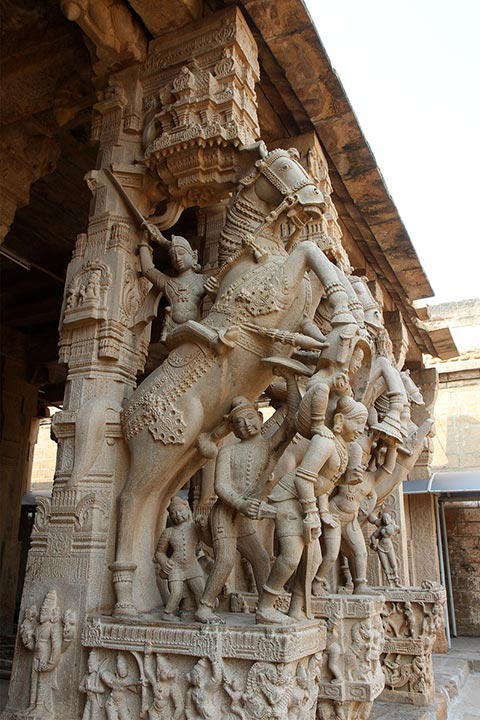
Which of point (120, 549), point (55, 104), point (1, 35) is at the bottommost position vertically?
point (120, 549)

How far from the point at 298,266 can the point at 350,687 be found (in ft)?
9.85

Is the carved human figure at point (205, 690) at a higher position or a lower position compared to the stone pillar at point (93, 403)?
lower

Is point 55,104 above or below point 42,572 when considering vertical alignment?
above

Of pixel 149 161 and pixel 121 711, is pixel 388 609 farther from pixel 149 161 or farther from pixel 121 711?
pixel 149 161

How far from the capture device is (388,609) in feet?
21.9

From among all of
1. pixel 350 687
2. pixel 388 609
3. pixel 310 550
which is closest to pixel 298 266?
pixel 310 550

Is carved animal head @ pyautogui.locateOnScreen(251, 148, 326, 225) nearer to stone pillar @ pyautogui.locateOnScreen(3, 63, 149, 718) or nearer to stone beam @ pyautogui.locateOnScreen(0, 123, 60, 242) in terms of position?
stone pillar @ pyautogui.locateOnScreen(3, 63, 149, 718)

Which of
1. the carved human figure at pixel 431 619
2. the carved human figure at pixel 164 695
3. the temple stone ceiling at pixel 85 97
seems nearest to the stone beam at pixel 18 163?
the temple stone ceiling at pixel 85 97

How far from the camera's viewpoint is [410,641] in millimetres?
6492

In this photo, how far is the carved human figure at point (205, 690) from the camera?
317cm

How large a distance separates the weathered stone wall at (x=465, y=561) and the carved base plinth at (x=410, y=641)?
25.1 ft

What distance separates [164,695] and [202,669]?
304 mm

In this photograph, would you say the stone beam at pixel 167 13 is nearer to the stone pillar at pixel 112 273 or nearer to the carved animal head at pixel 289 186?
the stone pillar at pixel 112 273

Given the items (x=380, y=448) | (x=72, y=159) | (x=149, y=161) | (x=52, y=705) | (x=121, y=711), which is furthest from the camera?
(x=72, y=159)
